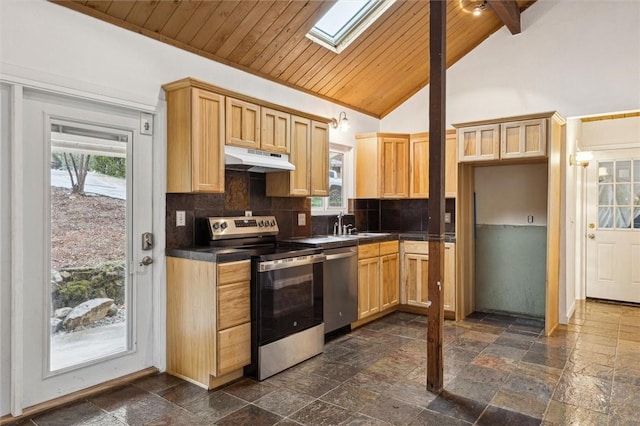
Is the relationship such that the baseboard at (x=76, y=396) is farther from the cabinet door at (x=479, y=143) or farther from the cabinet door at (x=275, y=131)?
the cabinet door at (x=479, y=143)

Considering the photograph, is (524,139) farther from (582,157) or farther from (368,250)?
(368,250)

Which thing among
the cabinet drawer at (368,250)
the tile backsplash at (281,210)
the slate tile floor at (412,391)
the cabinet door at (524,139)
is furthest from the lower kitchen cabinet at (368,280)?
the cabinet door at (524,139)

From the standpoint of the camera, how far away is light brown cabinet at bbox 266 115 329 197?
12.8 ft

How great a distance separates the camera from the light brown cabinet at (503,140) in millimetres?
4086

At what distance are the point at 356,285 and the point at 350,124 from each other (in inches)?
84.0

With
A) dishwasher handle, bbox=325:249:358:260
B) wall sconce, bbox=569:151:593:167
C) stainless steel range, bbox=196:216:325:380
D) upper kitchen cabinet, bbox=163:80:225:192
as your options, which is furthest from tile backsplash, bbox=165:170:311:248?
wall sconce, bbox=569:151:593:167

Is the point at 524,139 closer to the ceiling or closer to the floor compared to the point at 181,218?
closer to the ceiling

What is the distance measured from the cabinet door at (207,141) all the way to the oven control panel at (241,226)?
0.38 m

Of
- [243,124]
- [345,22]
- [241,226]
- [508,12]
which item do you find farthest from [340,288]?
[508,12]

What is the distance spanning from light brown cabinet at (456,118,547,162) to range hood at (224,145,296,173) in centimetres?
200

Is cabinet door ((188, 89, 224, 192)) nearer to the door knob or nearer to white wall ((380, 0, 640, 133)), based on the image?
the door knob

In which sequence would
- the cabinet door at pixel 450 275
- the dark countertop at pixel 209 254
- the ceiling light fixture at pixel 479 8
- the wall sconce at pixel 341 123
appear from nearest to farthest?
the dark countertop at pixel 209 254 → the ceiling light fixture at pixel 479 8 → the cabinet door at pixel 450 275 → the wall sconce at pixel 341 123

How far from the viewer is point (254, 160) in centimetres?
336

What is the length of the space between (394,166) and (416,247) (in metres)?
1.08
